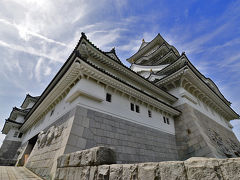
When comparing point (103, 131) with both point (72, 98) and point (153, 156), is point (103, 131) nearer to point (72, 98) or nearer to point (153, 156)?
point (72, 98)

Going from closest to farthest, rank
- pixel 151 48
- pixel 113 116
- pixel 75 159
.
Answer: pixel 75 159
pixel 113 116
pixel 151 48

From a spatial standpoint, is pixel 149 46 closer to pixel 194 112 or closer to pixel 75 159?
pixel 194 112

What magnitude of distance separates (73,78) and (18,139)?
1616cm

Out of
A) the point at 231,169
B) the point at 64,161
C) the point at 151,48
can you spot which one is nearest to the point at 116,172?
the point at 231,169

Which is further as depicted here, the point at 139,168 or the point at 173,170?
the point at 139,168

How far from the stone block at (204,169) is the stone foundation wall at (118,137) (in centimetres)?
426

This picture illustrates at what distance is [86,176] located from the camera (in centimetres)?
249

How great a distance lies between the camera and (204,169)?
1.24 meters

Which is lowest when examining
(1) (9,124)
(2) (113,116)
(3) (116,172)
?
(3) (116,172)

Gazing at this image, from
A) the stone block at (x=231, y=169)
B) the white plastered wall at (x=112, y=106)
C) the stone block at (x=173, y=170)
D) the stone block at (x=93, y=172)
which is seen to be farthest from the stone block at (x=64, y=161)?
the stone block at (x=231, y=169)

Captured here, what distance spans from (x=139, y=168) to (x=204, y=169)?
35.4 inches

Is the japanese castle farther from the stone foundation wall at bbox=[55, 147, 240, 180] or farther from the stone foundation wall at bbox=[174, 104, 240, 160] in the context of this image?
the stone foundation wall at bbox=[55, 147, 240, 180]

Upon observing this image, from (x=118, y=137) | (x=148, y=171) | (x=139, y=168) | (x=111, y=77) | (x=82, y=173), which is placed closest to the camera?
(x=148, y=171)

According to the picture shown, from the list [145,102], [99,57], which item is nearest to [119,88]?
[145,102]
